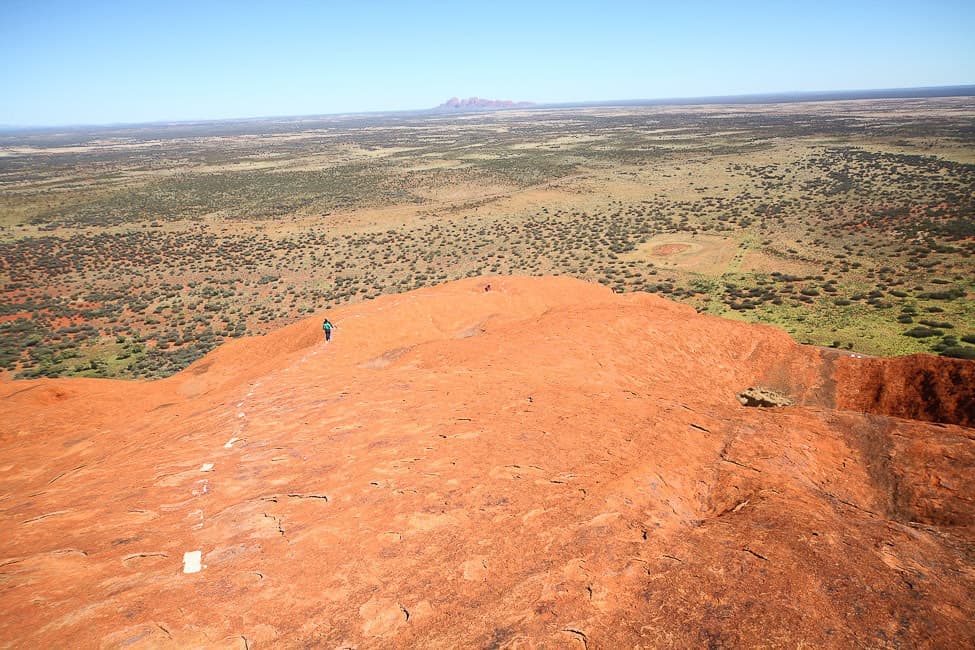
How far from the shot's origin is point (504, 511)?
866cm

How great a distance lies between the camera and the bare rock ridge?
6.36 m

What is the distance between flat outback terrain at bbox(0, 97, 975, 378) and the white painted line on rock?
14.6 metres

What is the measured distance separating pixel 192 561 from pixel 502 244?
1799 inches

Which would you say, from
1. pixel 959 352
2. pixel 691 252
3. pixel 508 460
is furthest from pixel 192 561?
pixel 691 252

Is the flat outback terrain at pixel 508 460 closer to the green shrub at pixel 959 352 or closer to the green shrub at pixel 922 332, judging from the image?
the green shrub at pixel 922 332

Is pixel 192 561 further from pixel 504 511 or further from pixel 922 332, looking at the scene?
pixel 922 332

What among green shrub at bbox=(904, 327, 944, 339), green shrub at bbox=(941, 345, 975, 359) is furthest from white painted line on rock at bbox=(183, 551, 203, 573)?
green shrub at bbox=(904, 327, 944, 339)

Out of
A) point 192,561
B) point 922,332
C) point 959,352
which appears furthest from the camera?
point 922,332

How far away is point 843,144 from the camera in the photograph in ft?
348

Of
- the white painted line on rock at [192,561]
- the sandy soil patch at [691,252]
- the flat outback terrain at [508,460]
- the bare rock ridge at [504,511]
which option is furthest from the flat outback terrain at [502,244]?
the white painted line on rock at [192,561]

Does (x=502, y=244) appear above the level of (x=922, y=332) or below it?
above

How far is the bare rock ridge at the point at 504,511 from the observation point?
636cm

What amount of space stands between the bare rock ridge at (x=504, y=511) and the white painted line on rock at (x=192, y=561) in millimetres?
39

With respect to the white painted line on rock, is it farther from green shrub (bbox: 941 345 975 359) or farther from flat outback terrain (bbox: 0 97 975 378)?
green shrub (bbox: 941 345 975 359)
